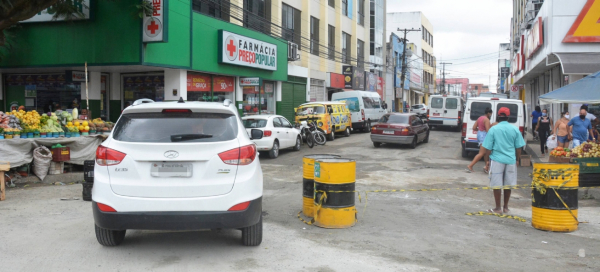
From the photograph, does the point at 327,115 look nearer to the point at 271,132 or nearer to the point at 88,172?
the point at 271,132

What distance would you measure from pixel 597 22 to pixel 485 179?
8.31 meters

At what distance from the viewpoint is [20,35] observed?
17.7 meters

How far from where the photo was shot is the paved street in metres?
5.39

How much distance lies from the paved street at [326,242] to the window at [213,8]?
12642 millimetres

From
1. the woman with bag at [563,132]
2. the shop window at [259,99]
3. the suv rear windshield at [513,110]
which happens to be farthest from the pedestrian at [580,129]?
the shop window at [259,99]

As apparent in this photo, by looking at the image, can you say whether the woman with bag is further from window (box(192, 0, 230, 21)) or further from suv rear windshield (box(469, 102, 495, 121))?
window (box(192, 0, 230, 21))

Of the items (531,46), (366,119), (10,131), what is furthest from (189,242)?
(366,119)

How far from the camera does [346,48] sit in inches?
1610

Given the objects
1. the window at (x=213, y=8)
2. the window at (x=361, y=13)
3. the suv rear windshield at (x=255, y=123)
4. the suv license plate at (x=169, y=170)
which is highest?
the window at (x=361, y=13)

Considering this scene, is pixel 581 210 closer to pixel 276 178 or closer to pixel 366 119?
pixel 276 178

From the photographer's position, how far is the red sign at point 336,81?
36.3 metres

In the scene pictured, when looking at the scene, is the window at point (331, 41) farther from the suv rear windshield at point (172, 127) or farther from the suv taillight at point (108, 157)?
the suv taillight at point (108, 157)

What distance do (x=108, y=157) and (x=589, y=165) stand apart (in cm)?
899

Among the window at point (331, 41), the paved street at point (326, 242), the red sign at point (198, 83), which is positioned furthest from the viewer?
the window at point (331, 41)
